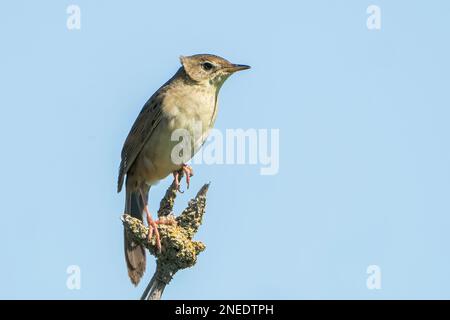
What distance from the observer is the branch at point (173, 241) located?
6438 millimetres

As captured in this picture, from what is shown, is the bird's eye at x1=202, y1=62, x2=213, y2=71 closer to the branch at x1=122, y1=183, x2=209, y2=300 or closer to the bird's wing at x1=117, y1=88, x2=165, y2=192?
the bird's wing at x1=117, y1=88, x2=165, y2=192

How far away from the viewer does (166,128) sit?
8.92 m

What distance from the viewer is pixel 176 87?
9289mm

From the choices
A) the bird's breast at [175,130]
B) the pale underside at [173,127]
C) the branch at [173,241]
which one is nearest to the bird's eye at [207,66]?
the pale underside at [173,127]

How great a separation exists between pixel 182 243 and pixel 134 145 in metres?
2.67

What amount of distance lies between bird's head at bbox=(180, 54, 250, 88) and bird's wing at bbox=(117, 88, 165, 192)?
0.38m

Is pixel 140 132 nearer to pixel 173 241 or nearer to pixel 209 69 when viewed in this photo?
pixel 209 69

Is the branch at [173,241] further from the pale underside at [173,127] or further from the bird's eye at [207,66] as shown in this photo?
A: the bird's eye at [207,66]

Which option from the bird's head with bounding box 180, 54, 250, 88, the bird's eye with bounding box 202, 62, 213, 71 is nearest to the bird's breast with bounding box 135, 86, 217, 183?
the bird's head with bounding box 180, 54, 250, 88

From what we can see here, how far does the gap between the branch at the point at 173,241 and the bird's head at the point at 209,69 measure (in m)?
2.40

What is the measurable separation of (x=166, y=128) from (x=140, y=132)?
1.21 feet
